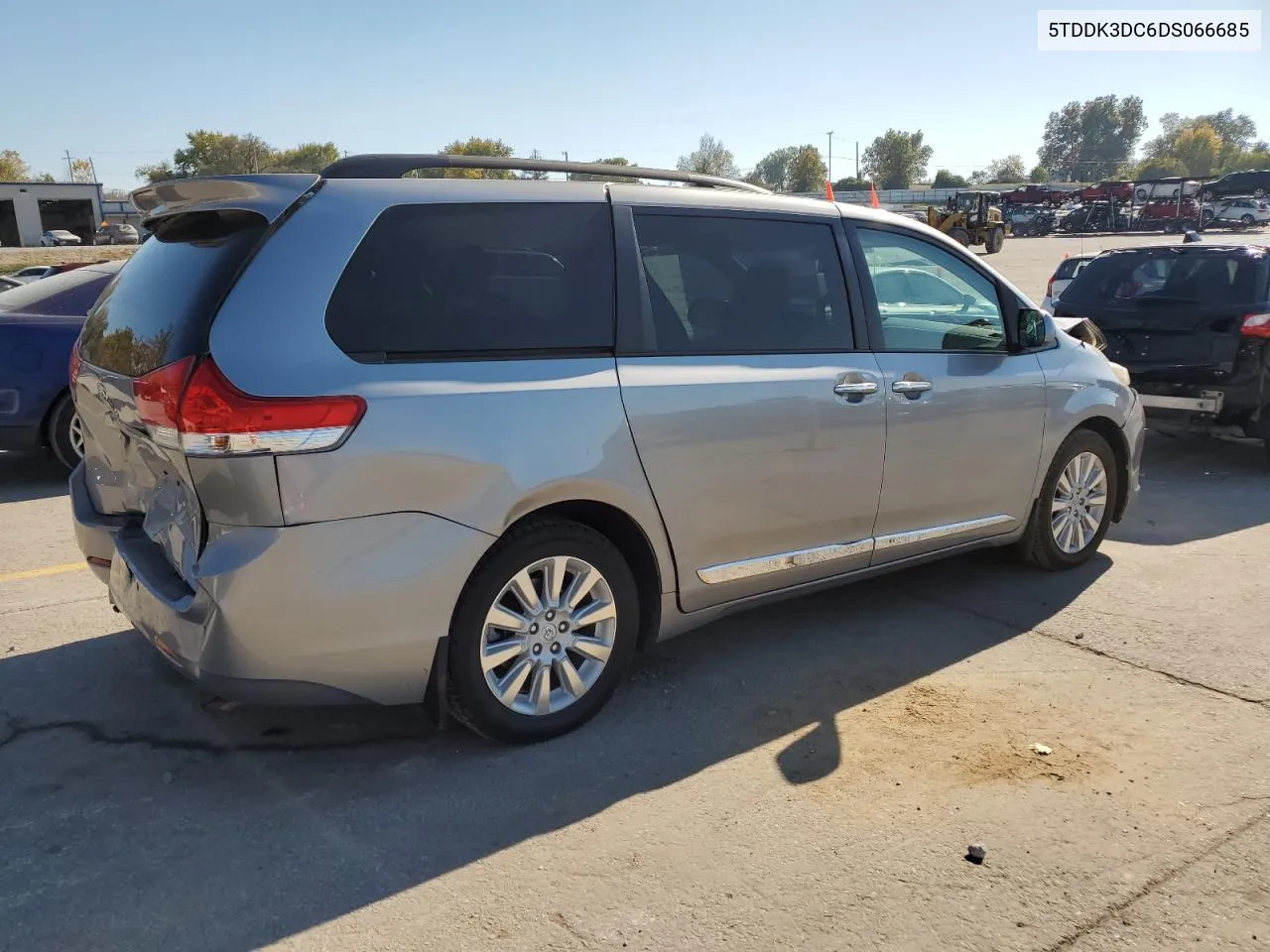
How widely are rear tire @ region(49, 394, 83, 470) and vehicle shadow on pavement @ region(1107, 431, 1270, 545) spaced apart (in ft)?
22.4

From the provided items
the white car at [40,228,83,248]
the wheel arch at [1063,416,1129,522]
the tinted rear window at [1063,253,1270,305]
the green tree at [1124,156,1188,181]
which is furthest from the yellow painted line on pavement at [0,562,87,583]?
the green tree at [1124,156,1188,181]

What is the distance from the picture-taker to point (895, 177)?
147 m

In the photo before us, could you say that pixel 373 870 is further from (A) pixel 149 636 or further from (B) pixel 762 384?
(B) pixel 762 384

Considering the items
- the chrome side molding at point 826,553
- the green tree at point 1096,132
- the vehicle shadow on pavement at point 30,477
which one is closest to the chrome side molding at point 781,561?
the chrome side molding at point 826,553

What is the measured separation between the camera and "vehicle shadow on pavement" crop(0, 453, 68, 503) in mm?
7172

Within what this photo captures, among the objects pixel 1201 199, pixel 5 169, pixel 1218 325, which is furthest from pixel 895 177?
pixel 1218 325

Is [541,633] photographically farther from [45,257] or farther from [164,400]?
[45,257]

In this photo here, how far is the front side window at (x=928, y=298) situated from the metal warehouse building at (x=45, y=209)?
77.9 meters

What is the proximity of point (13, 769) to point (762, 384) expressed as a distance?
9.27 ft

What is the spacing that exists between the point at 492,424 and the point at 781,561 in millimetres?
1427

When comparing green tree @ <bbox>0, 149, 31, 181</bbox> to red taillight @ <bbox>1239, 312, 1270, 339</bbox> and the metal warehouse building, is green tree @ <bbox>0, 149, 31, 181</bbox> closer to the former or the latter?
the metal warehouse building

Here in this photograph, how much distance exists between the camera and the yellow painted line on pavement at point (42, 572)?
17.3ft

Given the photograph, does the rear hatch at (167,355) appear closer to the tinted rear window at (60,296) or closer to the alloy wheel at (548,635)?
the alloy wheel at (548,635)

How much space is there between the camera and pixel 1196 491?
7.48 metres
